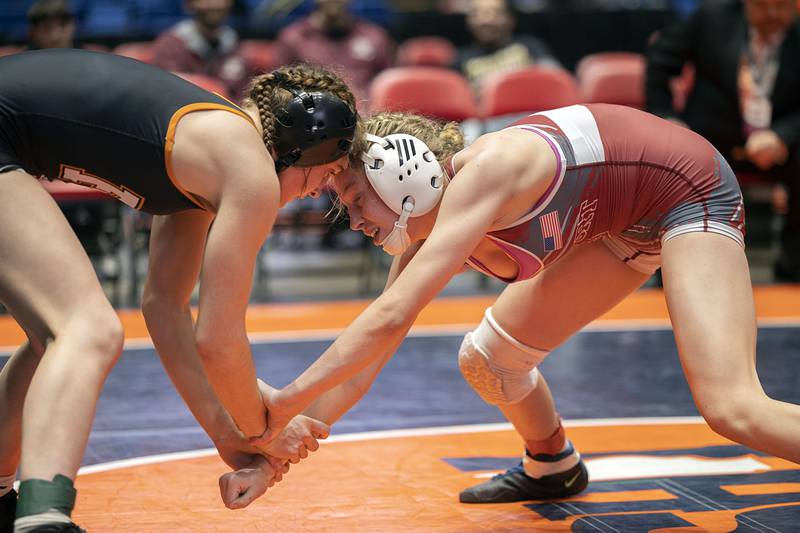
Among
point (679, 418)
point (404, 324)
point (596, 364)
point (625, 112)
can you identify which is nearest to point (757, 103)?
point (596, 364)

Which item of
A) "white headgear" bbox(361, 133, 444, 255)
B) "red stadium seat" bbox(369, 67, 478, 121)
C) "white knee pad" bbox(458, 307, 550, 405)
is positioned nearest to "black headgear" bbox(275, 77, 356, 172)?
"white headgear" bbox(361, 133, 444, 255)

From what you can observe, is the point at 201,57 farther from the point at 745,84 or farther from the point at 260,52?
the point at 745,84

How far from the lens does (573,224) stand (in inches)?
111

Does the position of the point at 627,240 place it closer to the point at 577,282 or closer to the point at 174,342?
the point at 577,282

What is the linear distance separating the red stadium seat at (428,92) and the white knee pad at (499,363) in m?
4.33

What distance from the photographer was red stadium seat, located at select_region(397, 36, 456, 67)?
9.30 meters

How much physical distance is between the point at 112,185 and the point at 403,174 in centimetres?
70

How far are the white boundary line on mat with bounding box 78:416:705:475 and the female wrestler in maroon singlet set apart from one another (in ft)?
2.42

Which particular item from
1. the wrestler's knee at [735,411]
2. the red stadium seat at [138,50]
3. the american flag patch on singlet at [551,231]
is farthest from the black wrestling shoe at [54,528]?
the red stadium seat at [138,50]

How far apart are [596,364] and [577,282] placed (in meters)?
2.05

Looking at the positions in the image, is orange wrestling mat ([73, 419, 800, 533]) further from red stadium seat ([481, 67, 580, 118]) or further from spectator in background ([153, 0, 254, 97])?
spectator in background ([153, 0, 254, 97])

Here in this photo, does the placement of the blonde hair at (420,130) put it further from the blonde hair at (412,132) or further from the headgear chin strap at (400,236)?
the headgear chin strap at (400,236)

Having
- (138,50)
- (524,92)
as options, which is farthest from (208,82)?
(524,92)

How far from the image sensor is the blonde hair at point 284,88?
260 centimetres
